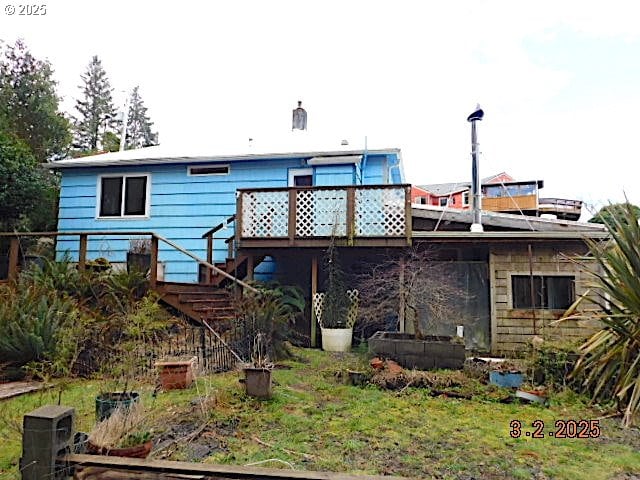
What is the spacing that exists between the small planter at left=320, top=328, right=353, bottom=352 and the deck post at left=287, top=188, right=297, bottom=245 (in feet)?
6.32

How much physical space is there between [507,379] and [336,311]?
349cm

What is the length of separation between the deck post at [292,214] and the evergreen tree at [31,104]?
1411 cm

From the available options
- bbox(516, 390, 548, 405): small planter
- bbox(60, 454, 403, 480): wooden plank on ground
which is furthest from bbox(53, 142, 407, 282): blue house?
bbox(60, 454, 403, 480): wooden plank on ground

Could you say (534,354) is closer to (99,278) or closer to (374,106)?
(99,278)

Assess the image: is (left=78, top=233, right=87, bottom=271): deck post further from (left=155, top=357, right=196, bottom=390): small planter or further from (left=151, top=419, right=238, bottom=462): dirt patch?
(left=151, top=419, right=238, bottom=462): dirt patch

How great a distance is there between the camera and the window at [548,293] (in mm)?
8008

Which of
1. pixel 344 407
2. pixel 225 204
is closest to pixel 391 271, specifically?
pixel 344 407

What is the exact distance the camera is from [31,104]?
17.9 metres

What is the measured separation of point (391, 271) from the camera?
26.8 ft

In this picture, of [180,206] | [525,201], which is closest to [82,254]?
[180,206]

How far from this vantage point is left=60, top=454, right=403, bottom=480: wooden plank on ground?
2.35 m

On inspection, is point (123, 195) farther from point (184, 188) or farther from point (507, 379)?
point (507, 379)

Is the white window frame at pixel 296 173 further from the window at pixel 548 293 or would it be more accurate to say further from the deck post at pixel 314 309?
the window at pixel 548 293

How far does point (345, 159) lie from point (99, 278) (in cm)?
553
